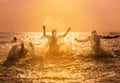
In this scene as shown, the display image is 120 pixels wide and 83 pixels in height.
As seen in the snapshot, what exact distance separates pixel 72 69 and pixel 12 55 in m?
5.60

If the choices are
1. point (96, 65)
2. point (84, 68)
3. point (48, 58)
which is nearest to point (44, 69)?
point (84, 68)

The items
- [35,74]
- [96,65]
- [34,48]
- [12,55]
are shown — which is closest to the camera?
[35,74]

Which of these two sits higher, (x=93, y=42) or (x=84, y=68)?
(x=93, y=42)

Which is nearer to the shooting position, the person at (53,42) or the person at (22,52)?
the person at (53,42)

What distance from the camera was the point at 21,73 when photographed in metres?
14.3

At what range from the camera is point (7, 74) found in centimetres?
1402

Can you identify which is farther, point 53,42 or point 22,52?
point 22,52

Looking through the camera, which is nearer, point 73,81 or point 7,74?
point 73,81

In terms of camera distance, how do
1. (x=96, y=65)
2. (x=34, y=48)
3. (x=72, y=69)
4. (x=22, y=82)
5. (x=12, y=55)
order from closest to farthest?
(x=22, y=82)
(x=72, y=69)
(x=96, y=65)
(x=12, y=55)
(x=34, y=48)

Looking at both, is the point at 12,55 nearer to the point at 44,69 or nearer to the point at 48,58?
the point at 48,58

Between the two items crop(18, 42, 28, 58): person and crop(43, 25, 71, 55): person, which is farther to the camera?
crop(18, 42, 28, 58): person

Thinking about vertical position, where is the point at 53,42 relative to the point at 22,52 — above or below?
above

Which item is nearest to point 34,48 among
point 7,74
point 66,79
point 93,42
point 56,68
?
point 93,42

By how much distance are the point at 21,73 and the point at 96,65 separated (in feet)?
15.3
